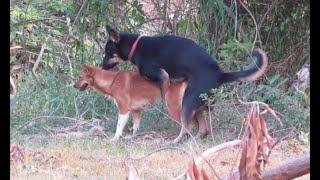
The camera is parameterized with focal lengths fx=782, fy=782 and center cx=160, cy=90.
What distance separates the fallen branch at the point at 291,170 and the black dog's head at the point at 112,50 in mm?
4616

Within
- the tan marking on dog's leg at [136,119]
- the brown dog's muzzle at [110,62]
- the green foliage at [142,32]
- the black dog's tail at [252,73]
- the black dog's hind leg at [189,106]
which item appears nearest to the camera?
the black dog's tail at [252,73]

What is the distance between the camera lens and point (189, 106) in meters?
7.22

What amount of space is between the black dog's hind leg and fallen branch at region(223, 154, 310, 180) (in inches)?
147

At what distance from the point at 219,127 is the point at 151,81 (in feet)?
2.62

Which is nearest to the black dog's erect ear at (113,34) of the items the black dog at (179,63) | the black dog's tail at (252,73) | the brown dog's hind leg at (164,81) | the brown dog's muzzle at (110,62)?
the black dog at (179,63)

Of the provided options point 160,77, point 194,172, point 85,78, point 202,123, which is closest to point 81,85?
point 85,78

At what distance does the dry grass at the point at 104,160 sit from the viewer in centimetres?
545

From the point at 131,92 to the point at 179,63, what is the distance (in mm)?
595

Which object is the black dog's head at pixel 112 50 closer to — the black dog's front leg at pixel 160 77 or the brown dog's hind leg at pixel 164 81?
the black dog's front leg at pixel 160 77

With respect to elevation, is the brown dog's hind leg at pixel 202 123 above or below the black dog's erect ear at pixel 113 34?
below

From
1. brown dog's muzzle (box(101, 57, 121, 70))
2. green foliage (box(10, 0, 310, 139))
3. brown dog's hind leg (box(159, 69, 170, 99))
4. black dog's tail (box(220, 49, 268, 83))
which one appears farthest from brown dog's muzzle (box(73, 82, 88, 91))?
black dog's tail (box(220, 49, 268, 83))

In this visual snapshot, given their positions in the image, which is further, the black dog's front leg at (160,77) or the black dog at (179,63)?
the black dog's front leg at (160,77)
